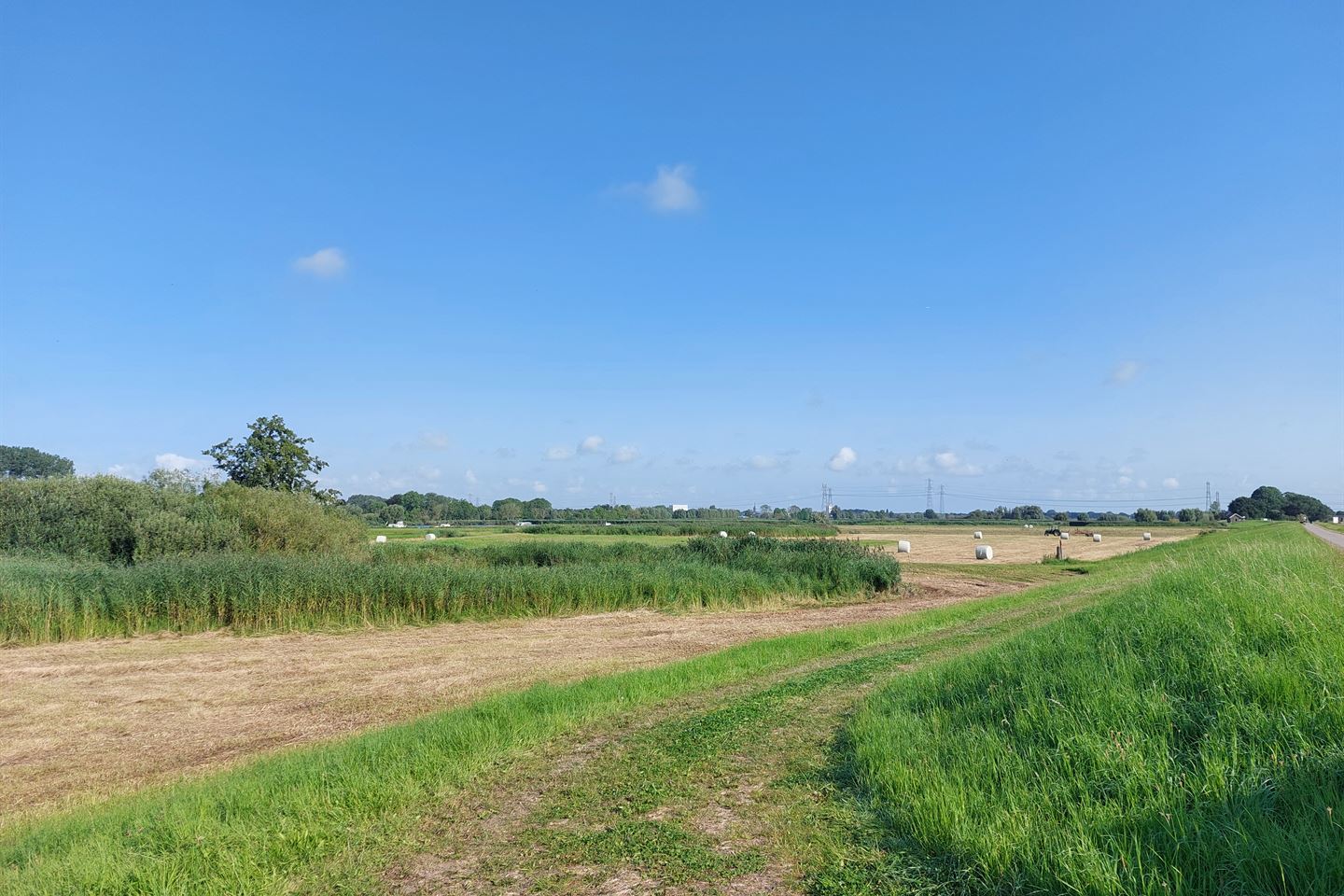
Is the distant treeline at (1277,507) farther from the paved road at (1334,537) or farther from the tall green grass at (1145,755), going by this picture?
the tall green grass at (1145,755)

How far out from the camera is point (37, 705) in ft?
41.5

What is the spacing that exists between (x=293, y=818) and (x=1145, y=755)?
20.7ft

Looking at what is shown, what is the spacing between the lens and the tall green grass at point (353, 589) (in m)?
19.6

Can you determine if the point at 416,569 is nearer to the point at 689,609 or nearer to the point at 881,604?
the point at 689,609

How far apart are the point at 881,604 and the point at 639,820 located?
23.8 m

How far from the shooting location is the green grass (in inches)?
196

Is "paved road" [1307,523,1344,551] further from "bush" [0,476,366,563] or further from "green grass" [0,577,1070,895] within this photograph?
"bush" [0,476,366,563]

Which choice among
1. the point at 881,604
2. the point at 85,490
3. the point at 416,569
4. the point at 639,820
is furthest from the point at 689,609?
the point at 85,490

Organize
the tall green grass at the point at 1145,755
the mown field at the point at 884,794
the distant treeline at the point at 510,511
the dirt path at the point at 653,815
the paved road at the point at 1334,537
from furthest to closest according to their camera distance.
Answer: the distant treeline at the point at 510,511 < the paved road at the point at 1334,537 < the dirt path at the point at 653,815 < the mown field at the point at 884,794 < the tall green grass at the point at 1145,755

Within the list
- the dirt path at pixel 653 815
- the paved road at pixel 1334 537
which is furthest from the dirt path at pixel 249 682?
the paved road at pixel 1334 537

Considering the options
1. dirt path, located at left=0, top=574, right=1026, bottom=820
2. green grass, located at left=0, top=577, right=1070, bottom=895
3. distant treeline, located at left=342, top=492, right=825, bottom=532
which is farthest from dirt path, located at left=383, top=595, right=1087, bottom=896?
distant treeline, located at left=342, top=492, right=825, bottom=532

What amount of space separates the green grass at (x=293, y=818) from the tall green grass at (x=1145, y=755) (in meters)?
2.51

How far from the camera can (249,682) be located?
14633 millimetres

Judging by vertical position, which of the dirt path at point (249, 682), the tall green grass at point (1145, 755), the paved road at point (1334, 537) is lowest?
the dirt path at point (249, 682)
